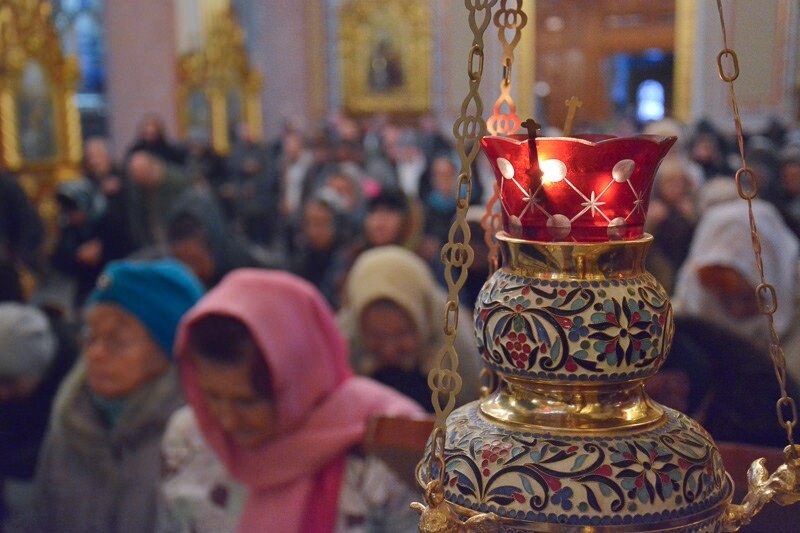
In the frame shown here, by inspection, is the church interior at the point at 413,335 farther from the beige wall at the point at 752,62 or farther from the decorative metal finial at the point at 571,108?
the beige wall at the point at 752,62

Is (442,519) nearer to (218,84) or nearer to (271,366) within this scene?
(271,366)

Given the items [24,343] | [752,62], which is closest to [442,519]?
[24,343]

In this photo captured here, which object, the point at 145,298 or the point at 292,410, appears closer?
the point at 292,410

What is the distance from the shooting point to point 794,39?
13.0m

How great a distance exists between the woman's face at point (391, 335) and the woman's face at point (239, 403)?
3.09 ft

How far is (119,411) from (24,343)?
74cm

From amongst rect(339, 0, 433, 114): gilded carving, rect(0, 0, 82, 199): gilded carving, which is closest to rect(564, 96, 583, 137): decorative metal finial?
rect(0, 0, 82, 199): gilded carving

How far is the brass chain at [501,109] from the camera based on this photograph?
99cm

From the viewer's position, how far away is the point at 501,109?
110cm

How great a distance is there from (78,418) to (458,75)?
42.8 ft

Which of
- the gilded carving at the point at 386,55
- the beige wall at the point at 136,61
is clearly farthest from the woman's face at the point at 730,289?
the gilded carving at the point at 386,55

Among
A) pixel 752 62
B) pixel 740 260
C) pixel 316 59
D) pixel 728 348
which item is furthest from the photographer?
pixel 316 59

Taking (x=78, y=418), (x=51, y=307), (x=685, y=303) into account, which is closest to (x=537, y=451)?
(x=78, y=418)

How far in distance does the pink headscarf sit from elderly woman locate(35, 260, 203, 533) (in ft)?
1.38
